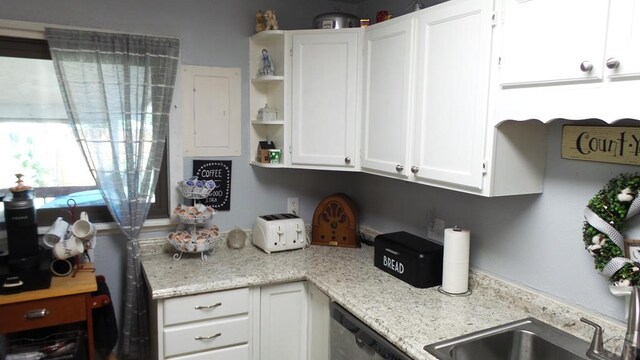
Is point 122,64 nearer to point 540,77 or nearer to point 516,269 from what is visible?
point 540,77

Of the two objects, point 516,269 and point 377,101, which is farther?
point 377,101

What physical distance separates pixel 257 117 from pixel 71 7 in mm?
1094

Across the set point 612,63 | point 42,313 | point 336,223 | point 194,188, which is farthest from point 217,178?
point 612,63

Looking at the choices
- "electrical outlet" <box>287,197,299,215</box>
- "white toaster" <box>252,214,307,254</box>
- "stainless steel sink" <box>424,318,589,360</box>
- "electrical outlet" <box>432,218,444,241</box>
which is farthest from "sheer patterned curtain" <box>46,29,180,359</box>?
"stainless steel sink" <box>424,318,589,360</box>

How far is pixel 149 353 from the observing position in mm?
2514

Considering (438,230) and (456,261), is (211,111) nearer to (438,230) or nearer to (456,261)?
(438,230)

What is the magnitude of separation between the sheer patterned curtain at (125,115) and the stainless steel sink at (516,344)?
1635 millimetres

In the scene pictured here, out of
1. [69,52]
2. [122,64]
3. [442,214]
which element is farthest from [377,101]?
[69,52]

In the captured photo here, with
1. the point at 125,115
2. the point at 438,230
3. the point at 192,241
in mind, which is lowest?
the point at 192,241

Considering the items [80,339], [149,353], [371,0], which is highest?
[371,0]

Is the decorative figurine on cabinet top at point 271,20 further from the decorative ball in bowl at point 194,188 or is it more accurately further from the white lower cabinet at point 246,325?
the white lower cabinet at point 246,325

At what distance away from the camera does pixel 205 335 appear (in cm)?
217

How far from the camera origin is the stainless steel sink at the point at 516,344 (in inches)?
61.4

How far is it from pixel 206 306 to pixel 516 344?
1.34 m
